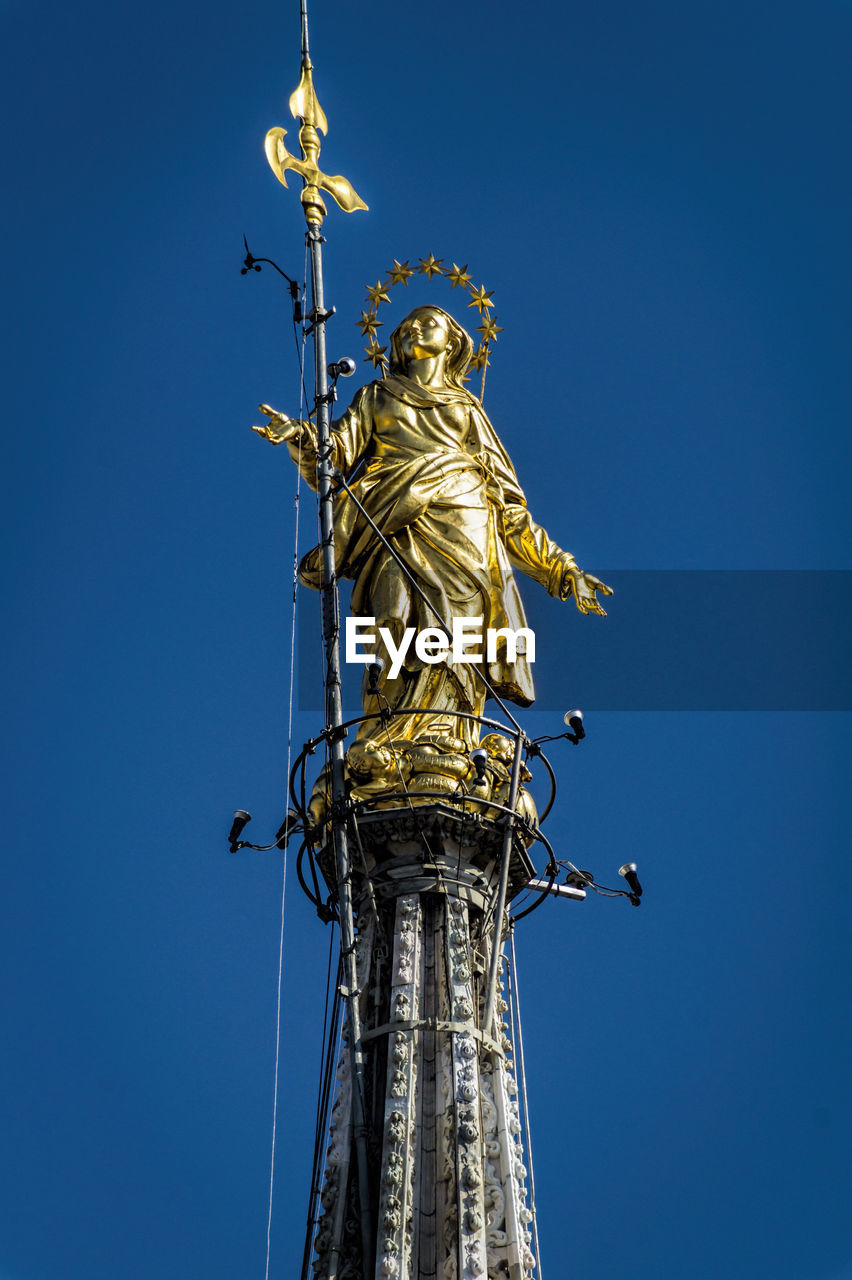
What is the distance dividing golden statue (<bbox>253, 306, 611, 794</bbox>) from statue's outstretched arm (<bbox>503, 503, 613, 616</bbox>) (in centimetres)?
2

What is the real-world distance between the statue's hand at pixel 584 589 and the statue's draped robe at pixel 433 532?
0.28ft

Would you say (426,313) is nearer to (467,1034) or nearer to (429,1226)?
(467,1034)

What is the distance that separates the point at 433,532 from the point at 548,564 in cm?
180

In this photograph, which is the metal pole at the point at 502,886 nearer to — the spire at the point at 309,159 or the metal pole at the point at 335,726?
the metal pole at the point at 335,726

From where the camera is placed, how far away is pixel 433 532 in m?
24.9

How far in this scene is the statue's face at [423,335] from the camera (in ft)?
89.5

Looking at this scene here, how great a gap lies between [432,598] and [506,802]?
318 cm

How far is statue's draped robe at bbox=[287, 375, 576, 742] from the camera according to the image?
2405 cm

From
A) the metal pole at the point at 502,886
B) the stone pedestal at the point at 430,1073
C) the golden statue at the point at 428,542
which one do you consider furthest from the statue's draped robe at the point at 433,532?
the stone pedestal at the point at 430,1073

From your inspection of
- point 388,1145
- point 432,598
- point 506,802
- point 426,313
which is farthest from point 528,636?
point 388,1145

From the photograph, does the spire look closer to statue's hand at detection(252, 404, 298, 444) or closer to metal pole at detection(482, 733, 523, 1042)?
statue's hand at detection(252, 404, 298, 444)

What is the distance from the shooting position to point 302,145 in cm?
2812

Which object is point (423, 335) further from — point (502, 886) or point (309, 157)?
point (502, 886)

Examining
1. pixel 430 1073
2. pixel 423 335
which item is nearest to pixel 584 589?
pixel 423 335
